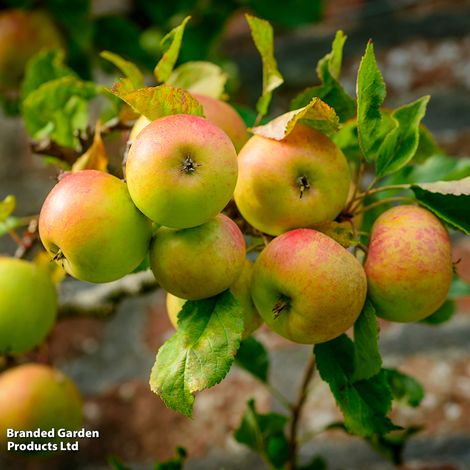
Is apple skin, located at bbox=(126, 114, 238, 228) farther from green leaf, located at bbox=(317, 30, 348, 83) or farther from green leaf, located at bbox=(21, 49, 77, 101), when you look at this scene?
green leaf, located at bbox=(21, 49, 77, 101)

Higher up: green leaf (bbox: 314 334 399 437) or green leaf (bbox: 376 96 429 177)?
green leaf (bbox: 376 96 429 177)

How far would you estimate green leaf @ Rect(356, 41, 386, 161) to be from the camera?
16.4 inches

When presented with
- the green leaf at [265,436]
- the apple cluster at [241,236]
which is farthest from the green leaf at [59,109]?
the green leaf at [265,436]

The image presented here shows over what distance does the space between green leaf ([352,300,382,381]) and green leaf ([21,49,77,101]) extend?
0.40 metres

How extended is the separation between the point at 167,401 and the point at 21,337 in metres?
0.31

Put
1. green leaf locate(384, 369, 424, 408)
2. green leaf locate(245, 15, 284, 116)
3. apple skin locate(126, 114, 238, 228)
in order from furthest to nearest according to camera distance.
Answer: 1. green leaf locate(384, 369, 424, 408)
2. green leaf locate(245, 15, 284, 116)
3. apple skin locate(126, 114, 238, 228)

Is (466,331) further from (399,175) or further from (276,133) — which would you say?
(276,133)

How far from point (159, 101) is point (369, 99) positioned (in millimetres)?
136

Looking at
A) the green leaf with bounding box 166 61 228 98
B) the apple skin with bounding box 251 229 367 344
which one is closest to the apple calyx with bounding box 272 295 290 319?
the apple skin with bounding box 251 229 367 344

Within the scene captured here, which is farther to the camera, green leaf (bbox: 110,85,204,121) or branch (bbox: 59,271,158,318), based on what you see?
branch (bbox: 59,271,158,318)

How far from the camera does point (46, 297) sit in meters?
0.69

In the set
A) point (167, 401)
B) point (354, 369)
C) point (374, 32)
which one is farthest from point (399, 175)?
point (374, 32)

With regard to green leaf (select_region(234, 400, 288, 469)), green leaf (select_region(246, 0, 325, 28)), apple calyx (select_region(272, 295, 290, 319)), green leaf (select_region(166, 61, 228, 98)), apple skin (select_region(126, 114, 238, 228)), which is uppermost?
apple skin (select_region(126, 114, 238, 228))

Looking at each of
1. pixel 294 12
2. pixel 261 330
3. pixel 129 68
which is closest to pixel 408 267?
pixel 129 68
